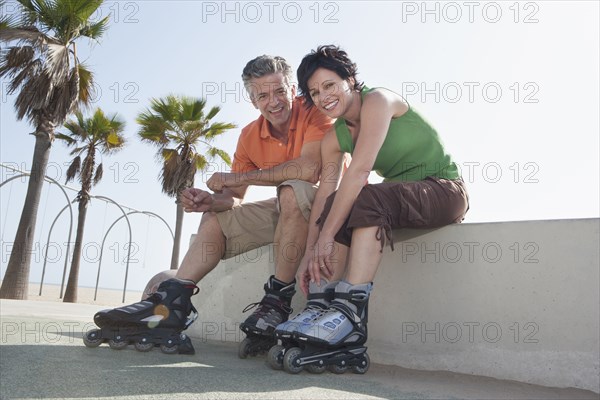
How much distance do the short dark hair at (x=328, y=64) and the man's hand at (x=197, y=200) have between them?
26.4 inches

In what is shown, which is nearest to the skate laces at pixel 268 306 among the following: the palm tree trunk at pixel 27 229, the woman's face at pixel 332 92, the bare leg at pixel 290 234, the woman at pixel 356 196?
the bare leg at pixel 290 234

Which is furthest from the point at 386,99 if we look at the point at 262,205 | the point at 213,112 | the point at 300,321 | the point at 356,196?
the point at 213,112

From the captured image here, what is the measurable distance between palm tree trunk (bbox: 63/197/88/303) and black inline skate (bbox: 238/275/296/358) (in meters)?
16.0

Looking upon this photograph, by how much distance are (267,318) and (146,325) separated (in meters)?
0.50

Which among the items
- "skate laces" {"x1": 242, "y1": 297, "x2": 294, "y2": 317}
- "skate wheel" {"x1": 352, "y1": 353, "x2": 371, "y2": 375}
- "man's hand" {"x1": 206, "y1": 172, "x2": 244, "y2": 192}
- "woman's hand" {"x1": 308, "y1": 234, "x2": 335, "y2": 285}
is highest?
"man's hand" {"x1": 206, "y1": 172, "x2": 244, "y2": 192}

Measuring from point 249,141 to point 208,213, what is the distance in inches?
21.3

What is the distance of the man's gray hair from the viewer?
8.91 ft

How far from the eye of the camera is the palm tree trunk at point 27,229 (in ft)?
40.4

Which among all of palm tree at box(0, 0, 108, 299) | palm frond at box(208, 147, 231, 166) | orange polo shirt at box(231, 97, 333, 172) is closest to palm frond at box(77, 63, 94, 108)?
palm tree at box(0, 0, 108, 299)

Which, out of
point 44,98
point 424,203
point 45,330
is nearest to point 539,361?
point 424,203

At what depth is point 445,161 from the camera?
2.49 metres

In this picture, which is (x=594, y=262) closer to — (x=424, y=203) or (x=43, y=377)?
(x=424, y=203)

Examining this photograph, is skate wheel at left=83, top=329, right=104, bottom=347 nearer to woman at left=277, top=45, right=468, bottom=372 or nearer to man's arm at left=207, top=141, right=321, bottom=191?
woman at left=277, top=45, right=468, bottom=372

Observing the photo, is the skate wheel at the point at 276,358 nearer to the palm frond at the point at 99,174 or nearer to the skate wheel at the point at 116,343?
the skate wheel at the point at 116,343
